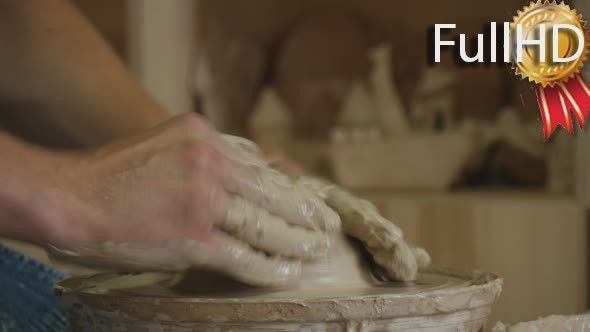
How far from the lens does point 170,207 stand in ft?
1.82

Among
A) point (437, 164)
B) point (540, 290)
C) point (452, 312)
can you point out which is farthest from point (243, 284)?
point (437, 164)

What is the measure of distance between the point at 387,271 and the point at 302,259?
0.09 meters

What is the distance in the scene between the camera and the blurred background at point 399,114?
1.48 metres

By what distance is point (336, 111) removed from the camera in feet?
6.47

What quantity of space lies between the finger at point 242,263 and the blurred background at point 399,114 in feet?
2.92

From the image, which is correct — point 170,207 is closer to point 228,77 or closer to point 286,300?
point 286,300

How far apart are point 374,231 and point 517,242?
90 cm

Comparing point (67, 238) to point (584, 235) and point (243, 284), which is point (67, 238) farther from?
point (584, 235)

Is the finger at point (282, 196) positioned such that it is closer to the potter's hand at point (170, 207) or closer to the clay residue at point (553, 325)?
the potter's hand at point (170, 207)

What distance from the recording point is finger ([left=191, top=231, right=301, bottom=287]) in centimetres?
56

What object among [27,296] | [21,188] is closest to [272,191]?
[21,188]

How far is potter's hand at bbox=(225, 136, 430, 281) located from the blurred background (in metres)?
0.80

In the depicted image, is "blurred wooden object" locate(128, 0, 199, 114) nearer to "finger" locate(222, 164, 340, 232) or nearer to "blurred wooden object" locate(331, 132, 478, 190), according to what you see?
"blurred wooden object" locate(331, 132, 478, 190)

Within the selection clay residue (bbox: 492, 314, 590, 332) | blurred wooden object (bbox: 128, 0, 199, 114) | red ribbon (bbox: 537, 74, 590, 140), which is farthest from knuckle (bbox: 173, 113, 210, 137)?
blurred wooden object (bbox: 128, 0, 199, 114)
